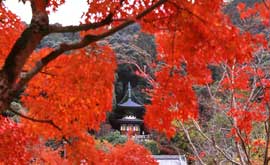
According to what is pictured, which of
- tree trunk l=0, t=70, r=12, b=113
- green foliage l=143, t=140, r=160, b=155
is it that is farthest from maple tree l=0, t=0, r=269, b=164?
green foliage l=143, t=140, r=160, b=155

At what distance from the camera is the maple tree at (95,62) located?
347cm

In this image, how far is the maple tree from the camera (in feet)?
11.4

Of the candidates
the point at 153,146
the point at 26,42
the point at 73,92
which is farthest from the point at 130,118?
the point at 26,42

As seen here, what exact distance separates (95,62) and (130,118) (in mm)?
26380

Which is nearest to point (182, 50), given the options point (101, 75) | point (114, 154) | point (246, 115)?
point (101, 75)

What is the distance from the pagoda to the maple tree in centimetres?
2378

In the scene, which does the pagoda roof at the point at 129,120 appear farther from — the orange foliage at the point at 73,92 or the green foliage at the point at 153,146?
the orange foliage at the point at 73,92

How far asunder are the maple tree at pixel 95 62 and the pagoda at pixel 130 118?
936 inches

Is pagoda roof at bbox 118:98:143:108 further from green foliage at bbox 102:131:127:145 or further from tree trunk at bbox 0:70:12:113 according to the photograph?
tree trunk at bbox 0:70:12:113

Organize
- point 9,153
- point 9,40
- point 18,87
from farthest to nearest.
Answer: point 9,153 → point 9,40 → point 18,87

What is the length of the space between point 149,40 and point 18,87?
19147 millimetres

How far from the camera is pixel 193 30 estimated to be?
399 cm

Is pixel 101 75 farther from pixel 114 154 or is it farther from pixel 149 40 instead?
pixel 149 40

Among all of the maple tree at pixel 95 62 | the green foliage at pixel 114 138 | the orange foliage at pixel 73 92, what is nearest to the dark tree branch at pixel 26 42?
the maple tree at pixel 95 62
